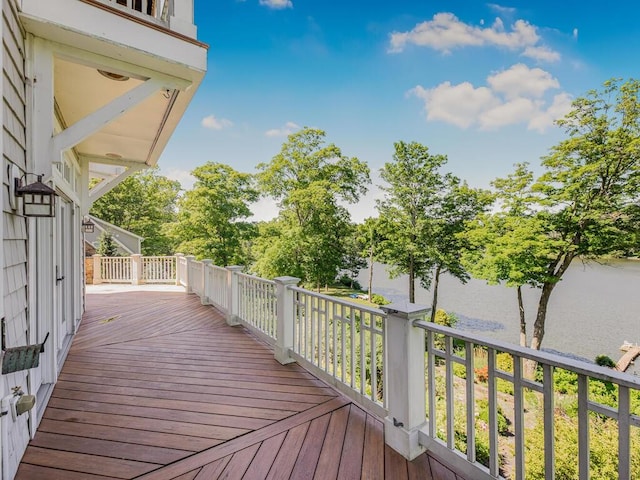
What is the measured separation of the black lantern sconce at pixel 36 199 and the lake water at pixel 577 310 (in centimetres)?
1564

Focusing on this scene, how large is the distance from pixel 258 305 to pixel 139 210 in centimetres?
1833

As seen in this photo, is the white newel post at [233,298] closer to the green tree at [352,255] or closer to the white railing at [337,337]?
the white railing at [337,337]

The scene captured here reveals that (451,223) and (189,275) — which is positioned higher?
(451,223)

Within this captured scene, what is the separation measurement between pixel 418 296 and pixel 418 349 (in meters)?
20.9

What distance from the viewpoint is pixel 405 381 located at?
1.94 meters

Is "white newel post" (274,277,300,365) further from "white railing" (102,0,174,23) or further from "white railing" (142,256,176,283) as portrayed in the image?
"white railing" (142,256,176,283)

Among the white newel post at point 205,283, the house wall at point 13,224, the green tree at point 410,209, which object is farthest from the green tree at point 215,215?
the house wall at point 13,224

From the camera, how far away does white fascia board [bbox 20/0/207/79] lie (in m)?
2.13

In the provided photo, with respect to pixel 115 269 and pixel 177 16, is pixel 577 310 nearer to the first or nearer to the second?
pixel 177 16

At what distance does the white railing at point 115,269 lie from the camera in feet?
32.1

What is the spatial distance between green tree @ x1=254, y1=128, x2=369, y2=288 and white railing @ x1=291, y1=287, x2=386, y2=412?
13.3m

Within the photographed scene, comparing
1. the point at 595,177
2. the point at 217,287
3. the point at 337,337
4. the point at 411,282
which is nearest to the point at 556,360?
the point at 337,337

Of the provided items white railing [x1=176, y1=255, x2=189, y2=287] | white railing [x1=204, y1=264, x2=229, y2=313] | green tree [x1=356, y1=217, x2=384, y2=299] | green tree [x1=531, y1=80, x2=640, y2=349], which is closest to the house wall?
white railing [x1=204, y1=264, x2=229, y2=313]

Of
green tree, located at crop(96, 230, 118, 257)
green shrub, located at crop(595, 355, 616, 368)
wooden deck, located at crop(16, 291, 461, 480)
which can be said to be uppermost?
green tree, located at crop(96, 230, 118, 257)
